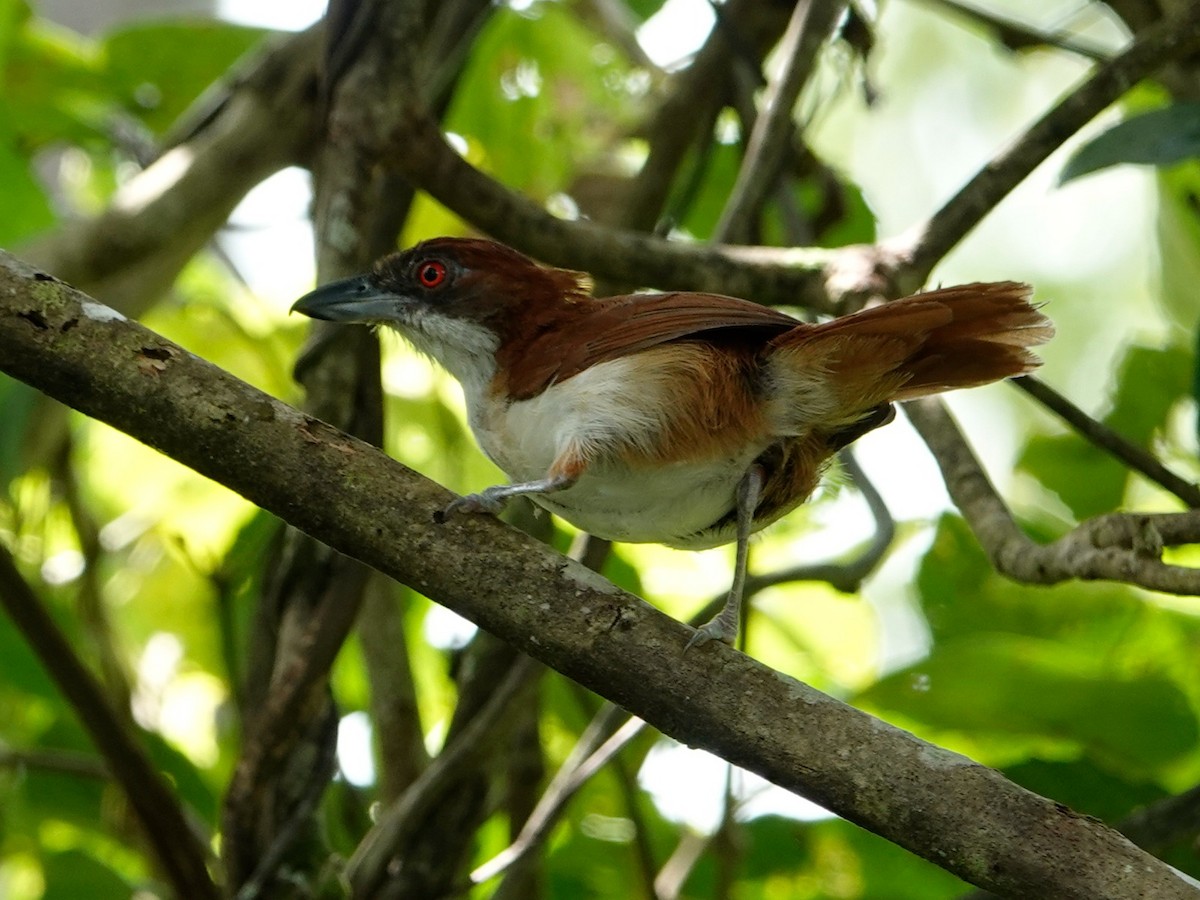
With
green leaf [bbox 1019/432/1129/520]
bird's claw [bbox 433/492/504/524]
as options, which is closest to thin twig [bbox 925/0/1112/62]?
green leaf [bbox 1019/432/1129/520]

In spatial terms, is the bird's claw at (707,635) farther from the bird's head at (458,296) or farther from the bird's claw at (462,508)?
the bird's head at (458,296)

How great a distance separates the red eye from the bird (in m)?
0.20

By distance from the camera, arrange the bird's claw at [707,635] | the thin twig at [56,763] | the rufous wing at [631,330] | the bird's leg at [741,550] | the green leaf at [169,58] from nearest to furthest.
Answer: the bird's claw at [707,635] < the bird's leg at [741,550] < the rufous wing at [631,330] < the thin twig at [56,763] < the green leaf at [169,58]

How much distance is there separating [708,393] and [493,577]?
76 cm

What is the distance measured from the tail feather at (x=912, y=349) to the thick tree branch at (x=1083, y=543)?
20 cm

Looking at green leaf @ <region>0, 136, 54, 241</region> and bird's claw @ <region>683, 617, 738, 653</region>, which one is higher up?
green leaf @ <region>0, 136, 54, 241</region>

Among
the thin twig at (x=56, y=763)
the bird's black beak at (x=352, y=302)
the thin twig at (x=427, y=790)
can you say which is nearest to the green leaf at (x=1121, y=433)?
the thin twig at (x=427, y=790)

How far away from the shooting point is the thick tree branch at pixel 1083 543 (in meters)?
2.06

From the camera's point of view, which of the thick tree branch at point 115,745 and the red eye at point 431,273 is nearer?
the thick tree branch at point 115,745

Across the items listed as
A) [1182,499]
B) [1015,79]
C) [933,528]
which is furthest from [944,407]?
[1015,79]

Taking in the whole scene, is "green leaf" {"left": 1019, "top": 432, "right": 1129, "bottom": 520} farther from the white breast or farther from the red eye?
the red eye

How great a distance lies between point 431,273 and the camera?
2961 mm

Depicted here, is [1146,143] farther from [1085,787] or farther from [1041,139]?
[1085,787]

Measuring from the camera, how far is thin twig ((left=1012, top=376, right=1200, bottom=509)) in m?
2.59
